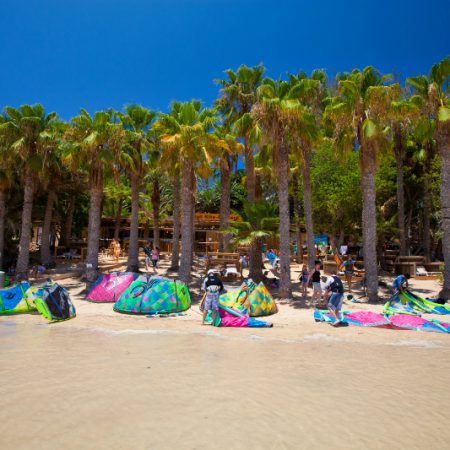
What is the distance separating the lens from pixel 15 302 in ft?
37.5

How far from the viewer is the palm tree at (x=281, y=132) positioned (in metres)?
14.4

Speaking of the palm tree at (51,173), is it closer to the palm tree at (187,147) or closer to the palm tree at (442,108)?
the palm tree at (187,147)

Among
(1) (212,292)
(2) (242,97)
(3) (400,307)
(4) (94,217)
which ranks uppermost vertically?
(2) (242,97)

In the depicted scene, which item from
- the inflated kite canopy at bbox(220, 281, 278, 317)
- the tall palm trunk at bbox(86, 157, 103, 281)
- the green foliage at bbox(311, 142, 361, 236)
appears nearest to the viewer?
the inflated kite canopy at bbox(220, 281, 278, 317)

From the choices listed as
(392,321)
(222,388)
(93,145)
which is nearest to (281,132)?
(392,321)

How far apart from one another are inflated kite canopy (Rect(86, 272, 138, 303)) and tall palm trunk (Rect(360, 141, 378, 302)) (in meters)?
9.08

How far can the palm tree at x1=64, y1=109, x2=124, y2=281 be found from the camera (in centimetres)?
Result: 1739

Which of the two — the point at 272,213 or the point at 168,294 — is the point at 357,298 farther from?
the point at 168,294

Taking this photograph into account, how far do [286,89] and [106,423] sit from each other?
13.8 m

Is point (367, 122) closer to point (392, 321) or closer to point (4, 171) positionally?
point (392, 321)

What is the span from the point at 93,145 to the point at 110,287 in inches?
289

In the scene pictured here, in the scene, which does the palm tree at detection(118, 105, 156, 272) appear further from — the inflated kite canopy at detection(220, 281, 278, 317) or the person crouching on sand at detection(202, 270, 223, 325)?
the person crouching on sand at detection(202, 270, 223, 325)

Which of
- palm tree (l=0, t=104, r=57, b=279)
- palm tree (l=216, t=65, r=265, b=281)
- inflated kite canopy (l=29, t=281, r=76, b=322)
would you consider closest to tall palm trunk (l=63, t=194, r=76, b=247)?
palm tree (l=0, t=104, r=57, b=279)

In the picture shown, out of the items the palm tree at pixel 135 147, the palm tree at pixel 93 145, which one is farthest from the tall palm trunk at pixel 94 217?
the palm tree at pixel 135 147
